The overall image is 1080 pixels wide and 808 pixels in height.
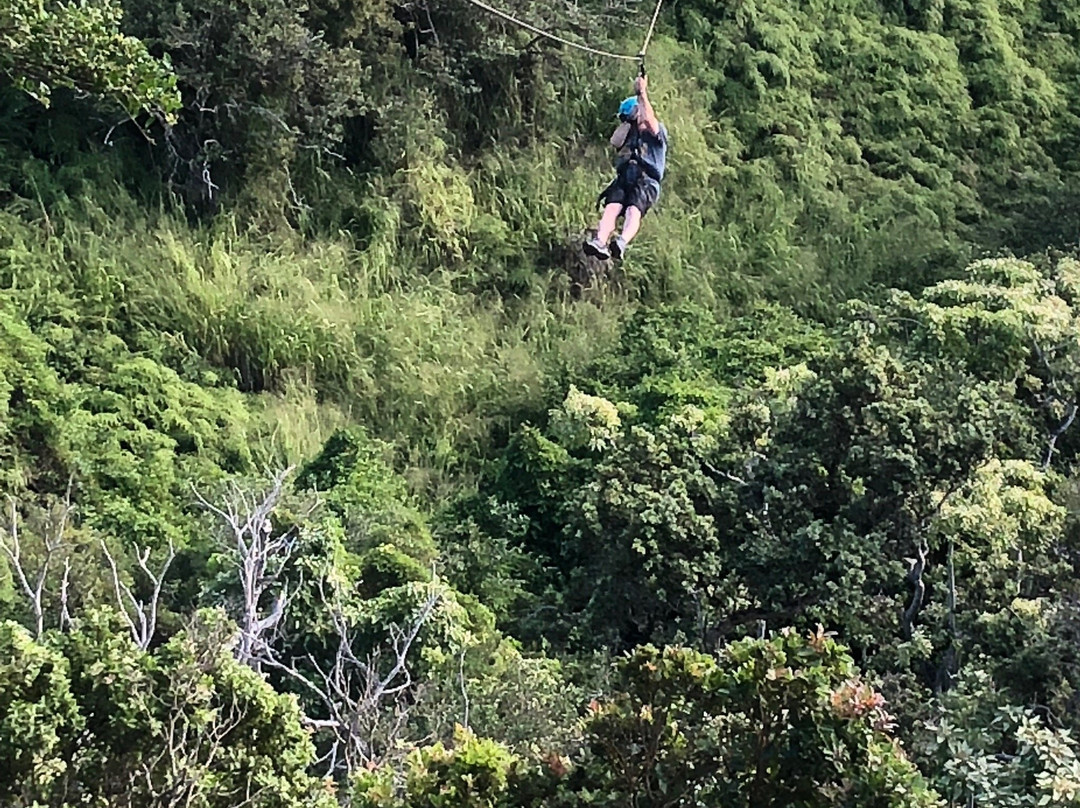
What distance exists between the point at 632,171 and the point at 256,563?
9.79 feet

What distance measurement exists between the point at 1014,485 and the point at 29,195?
784 cm

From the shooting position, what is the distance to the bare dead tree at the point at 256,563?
6355mm

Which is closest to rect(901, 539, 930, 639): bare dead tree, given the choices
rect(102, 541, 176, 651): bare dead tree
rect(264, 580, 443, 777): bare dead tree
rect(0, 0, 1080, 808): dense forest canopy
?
rect(0, 0, 1080, 808): dense forest canopy

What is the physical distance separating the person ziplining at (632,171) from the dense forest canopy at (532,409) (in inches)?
59.5

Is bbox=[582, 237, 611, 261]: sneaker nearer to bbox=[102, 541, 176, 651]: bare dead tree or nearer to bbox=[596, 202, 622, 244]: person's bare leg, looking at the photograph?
bbox=[596, 202, 622, 244]: person's bare leg

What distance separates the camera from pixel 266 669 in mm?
7020

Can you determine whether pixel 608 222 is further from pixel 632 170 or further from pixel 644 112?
pixel 644 112

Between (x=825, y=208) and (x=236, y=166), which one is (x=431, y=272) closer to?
(x=236, y=166)

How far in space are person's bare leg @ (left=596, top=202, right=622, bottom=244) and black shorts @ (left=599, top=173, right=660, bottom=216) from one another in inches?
1.0

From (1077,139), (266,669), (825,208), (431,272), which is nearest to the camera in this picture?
(266,669)

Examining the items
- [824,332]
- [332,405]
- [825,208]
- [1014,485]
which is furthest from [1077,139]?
[332,405]

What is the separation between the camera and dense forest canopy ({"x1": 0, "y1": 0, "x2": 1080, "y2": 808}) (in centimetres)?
401

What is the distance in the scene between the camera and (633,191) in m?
7.18

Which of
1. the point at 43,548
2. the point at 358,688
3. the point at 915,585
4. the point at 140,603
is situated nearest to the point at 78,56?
the point at 140,603
